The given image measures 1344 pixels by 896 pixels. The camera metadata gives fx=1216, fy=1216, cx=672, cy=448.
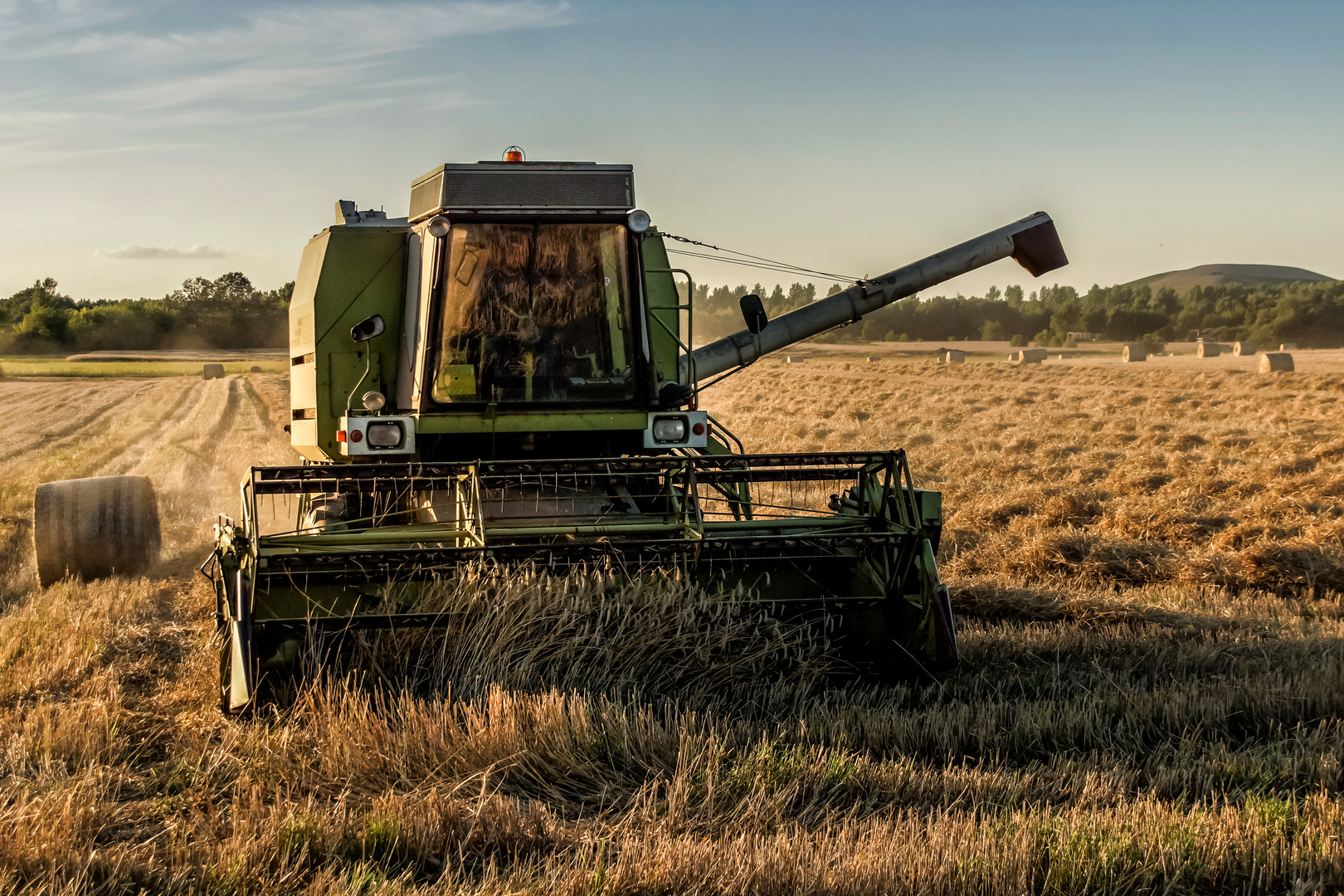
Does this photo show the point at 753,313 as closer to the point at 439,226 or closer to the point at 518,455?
the point at 518,455

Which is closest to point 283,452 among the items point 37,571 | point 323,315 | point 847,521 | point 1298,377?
point 37,571

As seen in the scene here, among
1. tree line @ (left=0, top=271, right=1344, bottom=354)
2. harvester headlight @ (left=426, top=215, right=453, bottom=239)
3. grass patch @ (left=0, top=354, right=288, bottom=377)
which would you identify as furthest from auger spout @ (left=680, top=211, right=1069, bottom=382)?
tree line @ (left=0, top=271, right=1344, bottom=354)

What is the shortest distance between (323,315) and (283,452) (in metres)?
9.30

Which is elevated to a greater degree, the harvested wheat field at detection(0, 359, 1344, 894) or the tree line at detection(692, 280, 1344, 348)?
the tree line at detection(692, 280, 1344, 348)

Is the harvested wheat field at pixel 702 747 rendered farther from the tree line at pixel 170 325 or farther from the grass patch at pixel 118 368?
the tree line at pixel 170 325

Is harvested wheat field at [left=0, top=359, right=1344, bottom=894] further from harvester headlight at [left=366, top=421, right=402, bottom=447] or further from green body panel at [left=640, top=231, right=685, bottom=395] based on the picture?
green body panel at [left=640, top=231, right=685, bottom=395]

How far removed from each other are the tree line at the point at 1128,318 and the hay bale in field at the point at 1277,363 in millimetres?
25536

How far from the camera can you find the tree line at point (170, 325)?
6241cm

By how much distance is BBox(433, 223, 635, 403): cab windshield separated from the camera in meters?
6.01

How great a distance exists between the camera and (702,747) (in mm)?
3834

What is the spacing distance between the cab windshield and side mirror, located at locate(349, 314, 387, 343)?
71 cm

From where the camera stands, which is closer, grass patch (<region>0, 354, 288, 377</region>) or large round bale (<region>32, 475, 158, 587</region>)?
large round bale (<region>32, 475, 158, 587</region>)

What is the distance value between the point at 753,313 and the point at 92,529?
15.7ft

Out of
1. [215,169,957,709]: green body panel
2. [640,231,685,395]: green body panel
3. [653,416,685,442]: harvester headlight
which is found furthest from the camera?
[640,231,685,395]: green body panel
